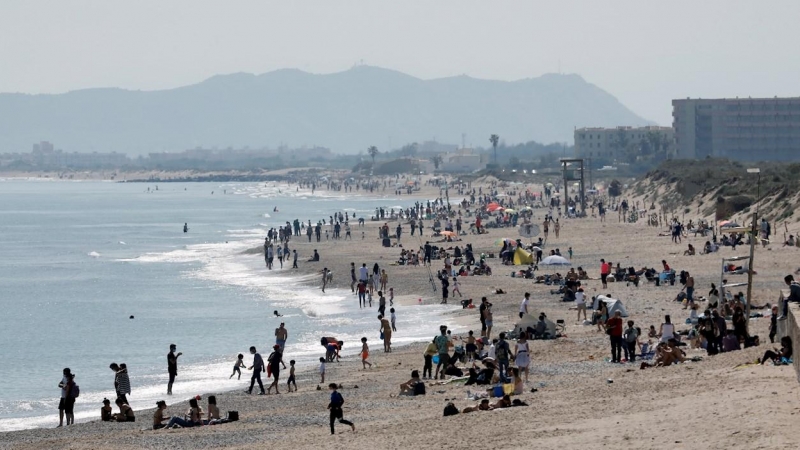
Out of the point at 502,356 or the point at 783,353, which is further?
the point at 502,356

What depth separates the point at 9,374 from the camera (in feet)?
97.7

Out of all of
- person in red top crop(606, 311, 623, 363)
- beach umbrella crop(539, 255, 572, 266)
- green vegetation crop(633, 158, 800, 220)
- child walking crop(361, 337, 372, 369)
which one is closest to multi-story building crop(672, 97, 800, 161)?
green vegetation crop(633, 158, 800, 220)

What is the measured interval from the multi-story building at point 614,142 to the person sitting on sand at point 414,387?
160 metres

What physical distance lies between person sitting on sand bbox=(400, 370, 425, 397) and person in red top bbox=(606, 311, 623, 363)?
11.3 feet

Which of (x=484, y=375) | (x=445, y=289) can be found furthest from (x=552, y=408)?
(x=445, y=289)

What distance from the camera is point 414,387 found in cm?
2002

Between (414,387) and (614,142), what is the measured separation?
551 ft

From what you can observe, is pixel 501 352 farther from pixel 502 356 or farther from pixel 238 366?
pixel 238 366

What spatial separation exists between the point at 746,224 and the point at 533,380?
1394 inches

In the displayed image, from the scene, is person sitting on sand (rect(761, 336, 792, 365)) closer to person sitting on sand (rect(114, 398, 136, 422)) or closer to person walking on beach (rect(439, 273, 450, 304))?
person sitting on sand (rect(114, 398, 136, 422))

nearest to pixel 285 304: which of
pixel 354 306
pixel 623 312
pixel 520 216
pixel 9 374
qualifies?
pixel 354 306

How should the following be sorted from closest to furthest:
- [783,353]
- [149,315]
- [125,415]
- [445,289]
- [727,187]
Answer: [783,353] < [125,415] < [445,289] < [149,315] < [727,187]

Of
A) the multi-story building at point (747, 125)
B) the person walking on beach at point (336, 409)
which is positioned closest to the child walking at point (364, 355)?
the person walking on beach at point (336, 409)

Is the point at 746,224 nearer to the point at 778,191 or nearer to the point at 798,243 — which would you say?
the point at 778,191
